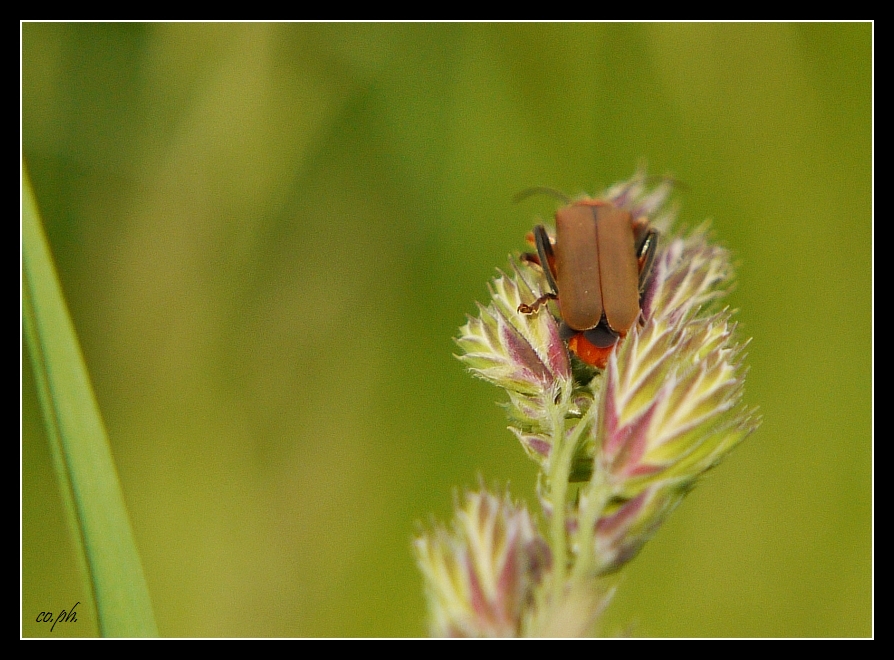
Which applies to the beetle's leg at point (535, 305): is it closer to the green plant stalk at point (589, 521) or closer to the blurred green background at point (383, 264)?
the green plant stalk at point (589, 521)

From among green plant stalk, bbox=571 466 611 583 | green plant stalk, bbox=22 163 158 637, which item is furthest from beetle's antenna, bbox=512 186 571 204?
green plant stalk, bbox=22 163 158 637

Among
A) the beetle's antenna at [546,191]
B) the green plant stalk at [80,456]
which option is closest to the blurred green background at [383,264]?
the beetle's antenna at [546,191]

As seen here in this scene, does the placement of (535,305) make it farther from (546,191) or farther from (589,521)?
(546,191)

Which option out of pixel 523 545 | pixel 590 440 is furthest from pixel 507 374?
pixel 523 545

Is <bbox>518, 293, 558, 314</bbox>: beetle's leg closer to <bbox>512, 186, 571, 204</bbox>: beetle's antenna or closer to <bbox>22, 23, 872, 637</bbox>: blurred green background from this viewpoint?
<bbox>512, 186, 571, 204</bbox>: beetle's antenna

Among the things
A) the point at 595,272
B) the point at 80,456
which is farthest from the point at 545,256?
the point at 80,456
